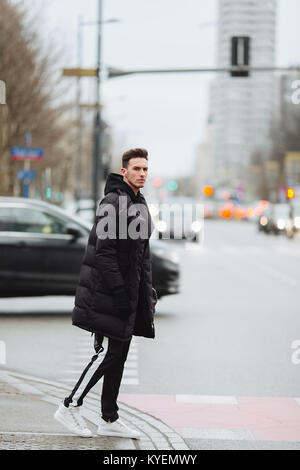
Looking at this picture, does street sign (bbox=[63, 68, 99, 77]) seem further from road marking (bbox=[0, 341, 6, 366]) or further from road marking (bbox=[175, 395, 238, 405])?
road marking (bbox=[175, 395, 238, 405])

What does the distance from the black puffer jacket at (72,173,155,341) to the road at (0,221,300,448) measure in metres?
2.18

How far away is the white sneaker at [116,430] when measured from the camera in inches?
268

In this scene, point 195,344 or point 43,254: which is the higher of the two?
point 43,254

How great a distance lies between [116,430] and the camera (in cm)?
683

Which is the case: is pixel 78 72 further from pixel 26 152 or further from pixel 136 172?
pixel 136 172

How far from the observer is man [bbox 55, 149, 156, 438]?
6.68m

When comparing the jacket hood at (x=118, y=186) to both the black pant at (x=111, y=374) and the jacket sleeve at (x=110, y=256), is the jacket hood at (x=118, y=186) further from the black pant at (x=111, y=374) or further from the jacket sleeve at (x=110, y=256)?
the black pant at (x=111, y=374)

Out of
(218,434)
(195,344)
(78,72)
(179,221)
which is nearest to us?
(218,434)

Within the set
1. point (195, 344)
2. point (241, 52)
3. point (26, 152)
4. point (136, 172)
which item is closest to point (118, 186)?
point (136, 172)

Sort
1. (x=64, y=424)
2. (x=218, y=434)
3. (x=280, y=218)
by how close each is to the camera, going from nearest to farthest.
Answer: (x=64, y=424), (x=218, y=434), (x=280, y=218)

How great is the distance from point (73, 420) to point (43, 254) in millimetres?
7708

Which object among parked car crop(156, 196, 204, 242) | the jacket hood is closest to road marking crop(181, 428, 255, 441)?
the jacket hood
